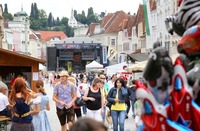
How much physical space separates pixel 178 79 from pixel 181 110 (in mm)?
265

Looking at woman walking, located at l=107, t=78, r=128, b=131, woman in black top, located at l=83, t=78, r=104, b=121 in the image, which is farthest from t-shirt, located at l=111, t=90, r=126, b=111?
woman in black top, located at l=83, t=78, r=104, b=121

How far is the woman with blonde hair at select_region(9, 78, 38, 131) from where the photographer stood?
909cm

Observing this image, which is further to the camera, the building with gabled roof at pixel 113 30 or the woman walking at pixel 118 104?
the building with gabled roof at pixel 113 30

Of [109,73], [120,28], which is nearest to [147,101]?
[109,73]

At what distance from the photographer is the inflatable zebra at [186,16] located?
476cm

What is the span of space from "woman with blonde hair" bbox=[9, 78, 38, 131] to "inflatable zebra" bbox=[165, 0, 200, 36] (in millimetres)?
4555

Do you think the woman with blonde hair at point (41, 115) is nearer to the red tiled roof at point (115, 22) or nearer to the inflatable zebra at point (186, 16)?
the inflatable zebra at point (186, 16)

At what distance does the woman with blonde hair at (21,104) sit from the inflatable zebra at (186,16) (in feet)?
14.9

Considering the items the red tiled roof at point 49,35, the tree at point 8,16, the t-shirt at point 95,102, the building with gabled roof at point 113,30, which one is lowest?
the t-shirt at point 95,102

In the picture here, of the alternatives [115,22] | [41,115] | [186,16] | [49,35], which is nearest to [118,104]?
[41,115]

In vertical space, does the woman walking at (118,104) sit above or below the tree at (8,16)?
below

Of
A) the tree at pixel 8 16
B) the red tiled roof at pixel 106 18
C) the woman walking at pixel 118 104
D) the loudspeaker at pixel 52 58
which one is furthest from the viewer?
the tree at pixel 8 16

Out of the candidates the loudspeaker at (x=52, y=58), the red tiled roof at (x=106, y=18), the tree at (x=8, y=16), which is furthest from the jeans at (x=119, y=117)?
the tree at (x=8, y=16)

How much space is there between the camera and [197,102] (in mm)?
4414
